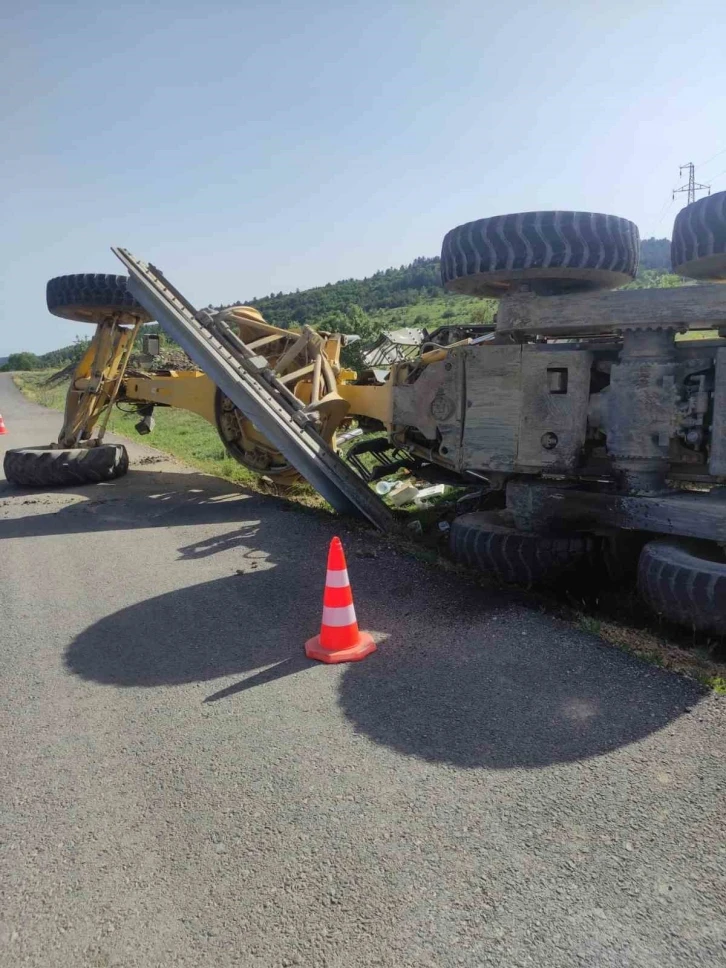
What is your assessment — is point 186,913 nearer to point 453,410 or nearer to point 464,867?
point 464,867

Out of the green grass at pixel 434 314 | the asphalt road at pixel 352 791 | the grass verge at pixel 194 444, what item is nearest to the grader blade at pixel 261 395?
the grass verge at pixel 194 444

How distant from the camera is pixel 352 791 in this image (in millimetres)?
2773

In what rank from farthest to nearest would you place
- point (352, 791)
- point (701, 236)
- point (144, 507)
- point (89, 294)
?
1. point (89, 294)
2. point (144, 507)
3. point (701, 236)
4. point (352, 791)

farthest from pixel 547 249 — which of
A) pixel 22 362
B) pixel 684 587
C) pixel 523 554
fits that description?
pixel 22 362

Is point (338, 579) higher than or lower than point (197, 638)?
higher

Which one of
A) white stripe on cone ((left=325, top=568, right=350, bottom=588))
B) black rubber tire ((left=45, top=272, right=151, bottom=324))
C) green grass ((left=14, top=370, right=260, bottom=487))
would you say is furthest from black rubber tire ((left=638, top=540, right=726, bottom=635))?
black rubber tire ((left=45, top=272, right=151, bottom=324))

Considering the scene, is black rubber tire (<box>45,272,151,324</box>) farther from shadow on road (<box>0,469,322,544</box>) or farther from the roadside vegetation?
the roadside vegetation

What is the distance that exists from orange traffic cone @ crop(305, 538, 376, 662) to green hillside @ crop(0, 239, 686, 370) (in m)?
24.4

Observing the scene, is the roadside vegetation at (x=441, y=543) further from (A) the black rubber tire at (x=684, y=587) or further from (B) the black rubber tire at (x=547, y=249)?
(B) the black rubber tire at (x=547, y=249)

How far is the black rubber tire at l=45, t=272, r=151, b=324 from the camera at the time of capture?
31.9 feet

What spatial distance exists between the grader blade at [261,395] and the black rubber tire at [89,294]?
1.55m

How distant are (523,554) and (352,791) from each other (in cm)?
255

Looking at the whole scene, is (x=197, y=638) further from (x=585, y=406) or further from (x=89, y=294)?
(x=89, y=294)

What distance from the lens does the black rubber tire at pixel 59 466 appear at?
9.26 meters
